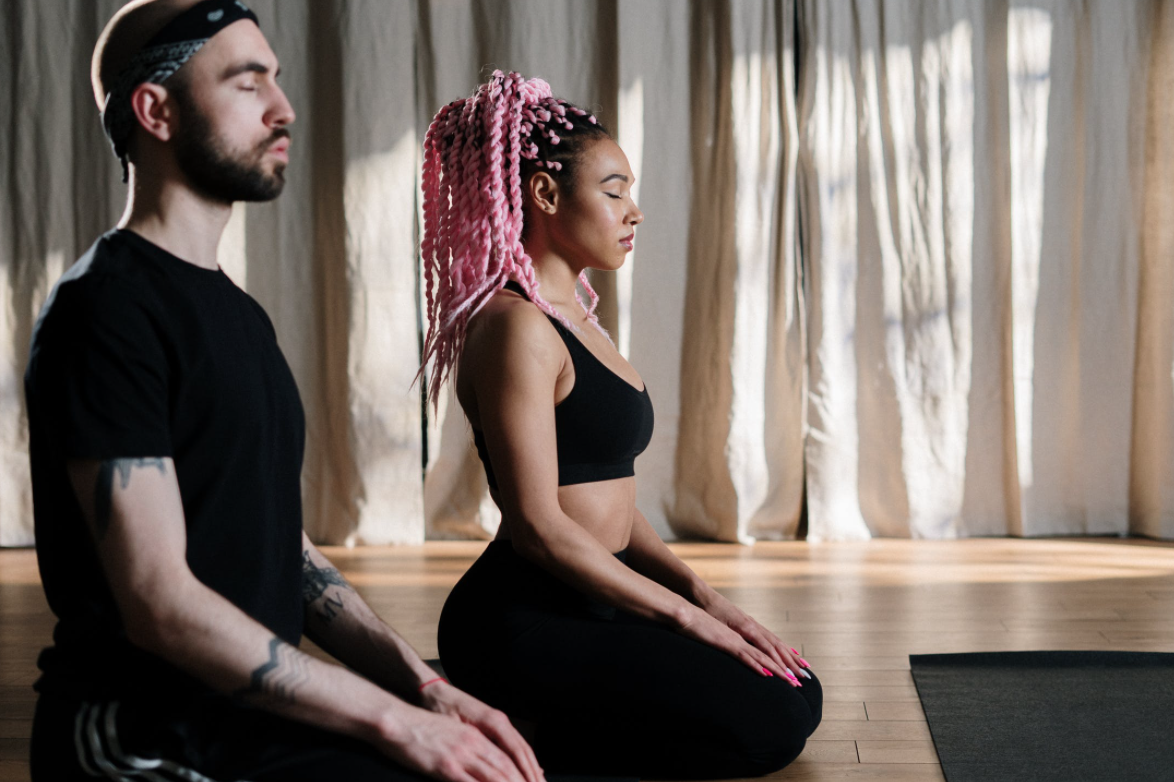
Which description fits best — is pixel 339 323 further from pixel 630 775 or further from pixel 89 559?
pixel 89 559

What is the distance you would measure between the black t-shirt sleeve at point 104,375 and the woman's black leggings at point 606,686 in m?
0.85

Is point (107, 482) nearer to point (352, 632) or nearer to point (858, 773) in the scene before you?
point (352, 632)

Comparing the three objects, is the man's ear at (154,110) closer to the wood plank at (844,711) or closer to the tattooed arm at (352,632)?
the tattooed arm at (352,632)

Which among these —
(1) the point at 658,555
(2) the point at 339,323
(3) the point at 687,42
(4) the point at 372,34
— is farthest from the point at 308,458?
(1) the point at 658,555

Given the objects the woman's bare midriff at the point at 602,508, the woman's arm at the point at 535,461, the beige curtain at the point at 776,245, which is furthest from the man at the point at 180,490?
the beige curtain at the point at 776,245

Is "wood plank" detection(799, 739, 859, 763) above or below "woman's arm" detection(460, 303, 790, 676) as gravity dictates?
below

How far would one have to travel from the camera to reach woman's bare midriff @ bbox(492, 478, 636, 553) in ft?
5.74

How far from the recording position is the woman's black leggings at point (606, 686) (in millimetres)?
1668

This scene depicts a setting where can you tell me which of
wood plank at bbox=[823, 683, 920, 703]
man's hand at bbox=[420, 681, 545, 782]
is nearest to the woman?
wood plank at bbox=[823, 683, 920, 703]

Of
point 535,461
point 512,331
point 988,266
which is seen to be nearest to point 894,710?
point 535,461

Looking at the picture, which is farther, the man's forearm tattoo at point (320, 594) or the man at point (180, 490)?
the man's forearm tattoo at point (320, 594)

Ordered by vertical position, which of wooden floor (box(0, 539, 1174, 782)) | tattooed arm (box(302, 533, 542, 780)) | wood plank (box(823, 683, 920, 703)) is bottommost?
wooden floor (box(0, 539, 1174, 782))

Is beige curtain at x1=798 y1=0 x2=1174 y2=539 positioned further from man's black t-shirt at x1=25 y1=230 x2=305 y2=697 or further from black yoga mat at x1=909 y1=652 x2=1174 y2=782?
man's black t-shirt at x1=25 y1=230 x2=305 y2=697

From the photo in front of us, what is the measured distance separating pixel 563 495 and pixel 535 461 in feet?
0.48
